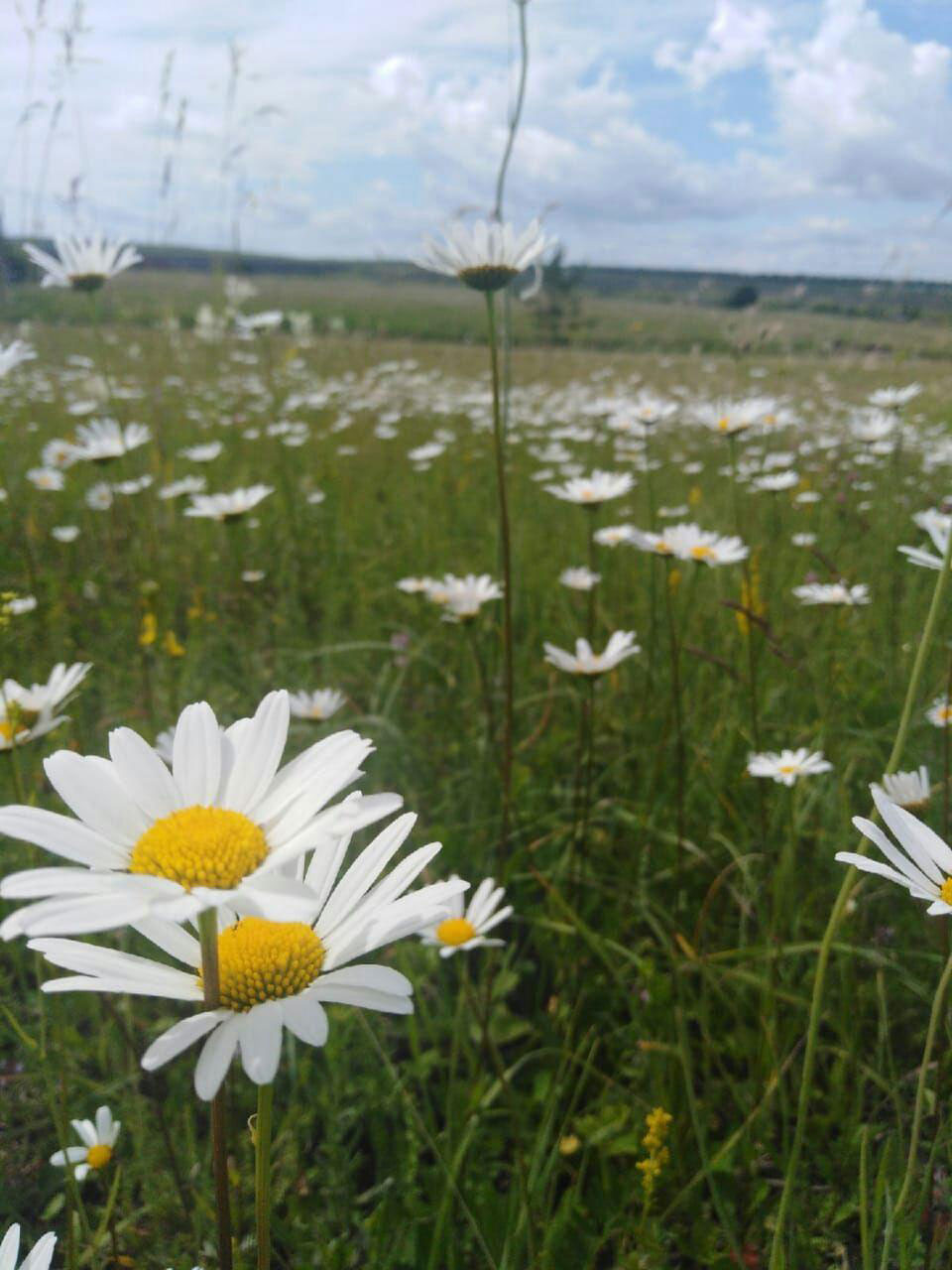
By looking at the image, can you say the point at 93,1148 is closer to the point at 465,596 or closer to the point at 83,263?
the point at 465,596

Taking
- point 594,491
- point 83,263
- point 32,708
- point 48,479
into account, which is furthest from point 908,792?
point 48,479

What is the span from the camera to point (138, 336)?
423 inches

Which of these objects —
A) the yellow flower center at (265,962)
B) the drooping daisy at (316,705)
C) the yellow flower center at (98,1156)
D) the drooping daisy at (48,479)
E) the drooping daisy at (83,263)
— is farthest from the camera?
the drooping daisy at (48,479)

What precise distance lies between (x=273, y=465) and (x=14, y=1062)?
357cm

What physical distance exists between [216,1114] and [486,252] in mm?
1321

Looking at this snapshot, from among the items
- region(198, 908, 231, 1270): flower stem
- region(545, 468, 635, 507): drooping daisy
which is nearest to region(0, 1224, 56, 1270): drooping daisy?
region(198, 908, 231, 1270): flower stem

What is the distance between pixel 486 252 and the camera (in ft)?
4.95

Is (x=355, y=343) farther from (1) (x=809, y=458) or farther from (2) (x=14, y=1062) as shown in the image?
(2) (x=14, y=1062)

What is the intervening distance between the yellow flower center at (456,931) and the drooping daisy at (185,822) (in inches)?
24.2

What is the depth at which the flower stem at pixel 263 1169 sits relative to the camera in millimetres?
527

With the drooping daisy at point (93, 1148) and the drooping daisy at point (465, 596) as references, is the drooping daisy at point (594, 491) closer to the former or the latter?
the drooping daisy at point (465, 596)

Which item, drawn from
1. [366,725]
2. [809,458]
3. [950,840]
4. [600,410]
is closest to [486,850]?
[366,725]

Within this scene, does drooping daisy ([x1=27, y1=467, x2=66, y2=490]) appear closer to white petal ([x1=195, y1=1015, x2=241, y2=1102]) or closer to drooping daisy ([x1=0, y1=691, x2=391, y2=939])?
drooping daisy ([x1=0, y1=691, x2=391, y2=939])

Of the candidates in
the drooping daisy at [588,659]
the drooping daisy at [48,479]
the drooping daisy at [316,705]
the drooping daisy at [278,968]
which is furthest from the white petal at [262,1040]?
the drooping daisy at [48,479]
